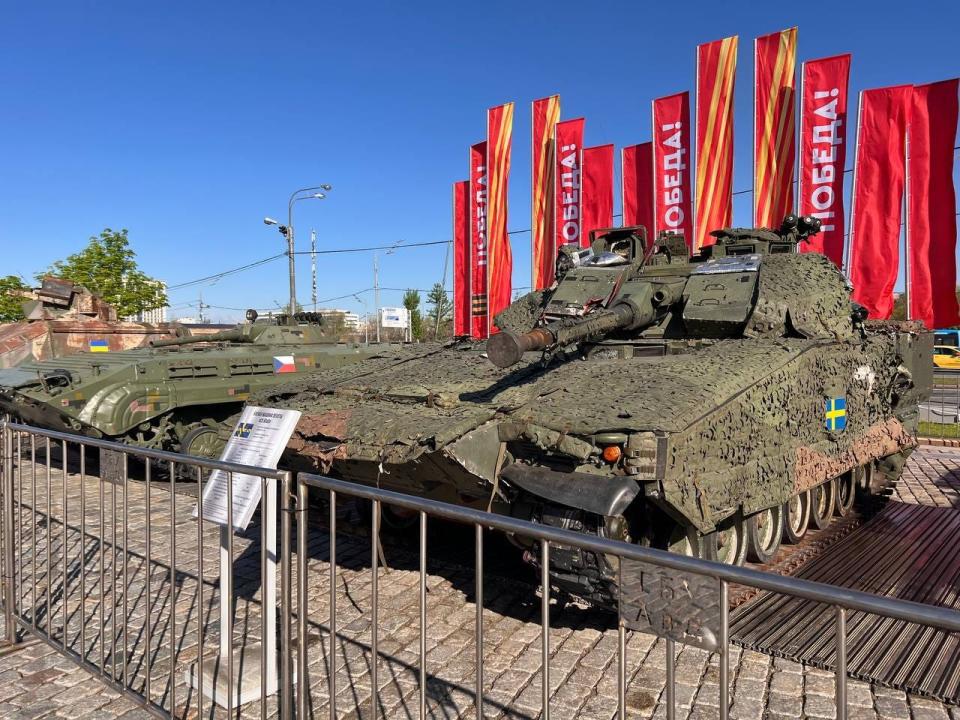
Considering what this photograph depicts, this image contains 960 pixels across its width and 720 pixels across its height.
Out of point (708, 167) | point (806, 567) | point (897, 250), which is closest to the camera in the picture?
point (806, 567)

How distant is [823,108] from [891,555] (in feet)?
27.9

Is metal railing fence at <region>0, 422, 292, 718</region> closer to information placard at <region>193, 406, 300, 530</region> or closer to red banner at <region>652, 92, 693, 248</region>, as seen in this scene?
information placard at <region>193, 406, 300, 530</region>

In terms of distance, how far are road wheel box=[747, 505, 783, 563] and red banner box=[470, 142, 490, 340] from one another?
11.3 metres

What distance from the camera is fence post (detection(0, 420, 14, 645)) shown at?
4.49 metres

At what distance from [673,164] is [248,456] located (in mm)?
11794

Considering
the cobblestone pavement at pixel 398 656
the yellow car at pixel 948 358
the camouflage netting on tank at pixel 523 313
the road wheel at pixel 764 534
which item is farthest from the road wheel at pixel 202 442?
the yellow car at pixel 948 358

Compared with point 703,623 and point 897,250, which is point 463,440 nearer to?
point 703,623

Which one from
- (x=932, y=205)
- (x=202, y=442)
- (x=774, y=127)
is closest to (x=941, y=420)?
(x=932, y=205)

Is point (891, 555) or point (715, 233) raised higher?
point (715, 233)

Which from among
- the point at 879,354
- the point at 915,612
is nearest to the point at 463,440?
the point at 915,612

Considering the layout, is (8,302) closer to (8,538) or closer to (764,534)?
(8,538)


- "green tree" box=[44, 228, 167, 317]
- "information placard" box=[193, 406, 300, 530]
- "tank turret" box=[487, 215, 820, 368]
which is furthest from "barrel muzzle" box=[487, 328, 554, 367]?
"green tree" box=[44, 228, 167, 317]

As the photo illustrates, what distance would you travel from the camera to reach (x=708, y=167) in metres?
13.5

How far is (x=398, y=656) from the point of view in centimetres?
450
